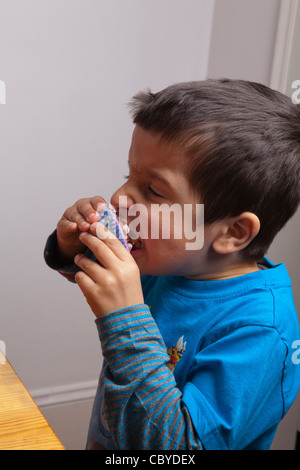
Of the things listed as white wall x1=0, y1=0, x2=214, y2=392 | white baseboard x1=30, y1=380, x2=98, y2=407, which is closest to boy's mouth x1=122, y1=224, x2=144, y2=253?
white wall x1=0, y1=0, x2=214, y2=392

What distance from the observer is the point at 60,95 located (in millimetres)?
1279

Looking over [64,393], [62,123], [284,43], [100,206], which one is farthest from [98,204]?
[64,393]

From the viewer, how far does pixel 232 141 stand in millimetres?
656

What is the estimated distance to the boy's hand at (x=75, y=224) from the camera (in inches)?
28.4

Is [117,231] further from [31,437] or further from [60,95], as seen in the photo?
[60,95]

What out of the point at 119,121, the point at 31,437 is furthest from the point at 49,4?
the point at 31,437

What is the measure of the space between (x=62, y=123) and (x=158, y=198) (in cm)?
70

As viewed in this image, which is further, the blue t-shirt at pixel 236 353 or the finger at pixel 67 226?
the finger at pixel 67 226

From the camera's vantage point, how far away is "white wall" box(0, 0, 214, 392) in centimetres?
123

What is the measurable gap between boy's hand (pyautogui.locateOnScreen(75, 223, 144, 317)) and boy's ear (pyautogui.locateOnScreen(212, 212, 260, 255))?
0.13m

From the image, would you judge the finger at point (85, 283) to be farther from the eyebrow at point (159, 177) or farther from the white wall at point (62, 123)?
the white wall at point (62, 123)

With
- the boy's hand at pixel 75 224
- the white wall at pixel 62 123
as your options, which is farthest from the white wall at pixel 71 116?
the boy's hand at pixel 75 224

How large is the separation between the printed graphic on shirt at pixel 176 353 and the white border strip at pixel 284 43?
772 mm

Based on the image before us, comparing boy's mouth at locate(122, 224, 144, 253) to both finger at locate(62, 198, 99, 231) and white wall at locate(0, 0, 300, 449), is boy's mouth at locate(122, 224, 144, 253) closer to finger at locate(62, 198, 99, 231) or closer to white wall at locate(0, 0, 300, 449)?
finger at locate(62, 198, 99, 231)
